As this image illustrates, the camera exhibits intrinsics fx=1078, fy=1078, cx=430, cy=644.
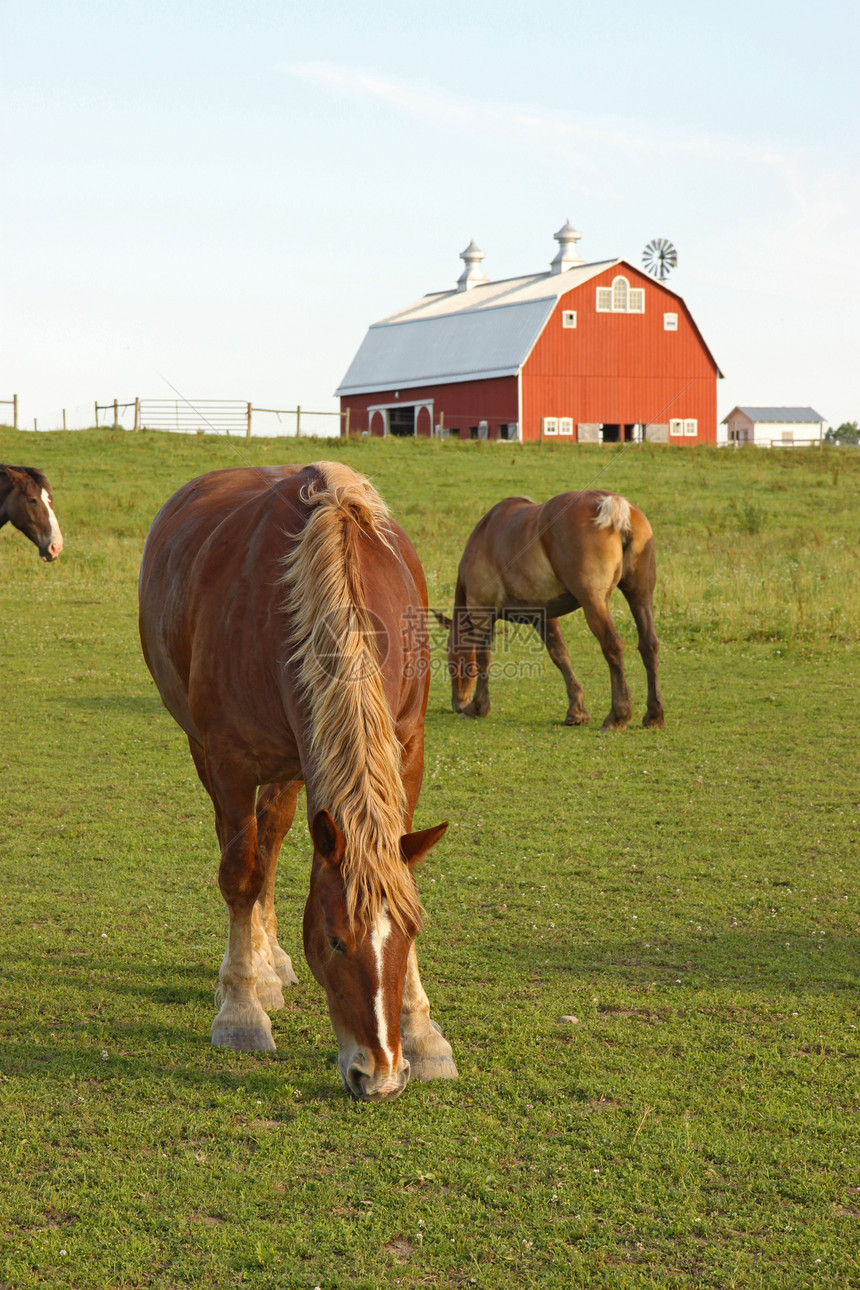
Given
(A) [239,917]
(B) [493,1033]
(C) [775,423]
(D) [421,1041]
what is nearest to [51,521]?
(A) [239,917]

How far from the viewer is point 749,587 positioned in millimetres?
16156

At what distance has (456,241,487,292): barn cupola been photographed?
176 feet

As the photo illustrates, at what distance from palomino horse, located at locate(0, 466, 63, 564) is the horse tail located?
6.26 metres

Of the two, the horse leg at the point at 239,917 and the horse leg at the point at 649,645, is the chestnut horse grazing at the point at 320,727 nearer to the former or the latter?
the horse leg at the point at 239,917

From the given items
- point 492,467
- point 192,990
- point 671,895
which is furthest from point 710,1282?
point 492,467

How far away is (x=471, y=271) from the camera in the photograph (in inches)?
2122

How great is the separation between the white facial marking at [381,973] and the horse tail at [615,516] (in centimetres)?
681

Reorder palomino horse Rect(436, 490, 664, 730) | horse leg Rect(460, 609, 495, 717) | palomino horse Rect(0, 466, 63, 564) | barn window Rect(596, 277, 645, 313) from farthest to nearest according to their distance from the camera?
barn window Rect(596, 277, 645, 313) → palomino horse Rect(0, 466, 63, 564) → horse leg Rect(460, 609, 495, 717) → palomino horse Rect(436, 490, 664, 730)

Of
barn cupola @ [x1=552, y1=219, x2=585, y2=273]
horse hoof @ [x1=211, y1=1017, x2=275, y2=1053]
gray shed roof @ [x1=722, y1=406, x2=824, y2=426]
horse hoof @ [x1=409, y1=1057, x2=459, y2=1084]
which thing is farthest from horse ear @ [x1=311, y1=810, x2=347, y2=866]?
gray shed roof @ [x1=722, y1=406, x2=824, y2=426]

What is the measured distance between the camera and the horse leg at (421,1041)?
11.8 ft

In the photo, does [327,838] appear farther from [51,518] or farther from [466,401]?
[466,401]

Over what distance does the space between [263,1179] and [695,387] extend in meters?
45.2

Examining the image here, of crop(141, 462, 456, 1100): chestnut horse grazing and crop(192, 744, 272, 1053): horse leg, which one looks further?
crop(192, 744, 272, 1053): horse leg

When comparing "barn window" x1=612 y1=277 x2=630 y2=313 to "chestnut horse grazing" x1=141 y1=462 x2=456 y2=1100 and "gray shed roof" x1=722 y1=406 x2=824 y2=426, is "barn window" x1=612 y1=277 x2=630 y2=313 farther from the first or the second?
"gray shed roof" x1=722 y1=406 x2=824 y2=426
